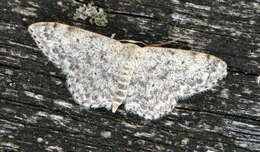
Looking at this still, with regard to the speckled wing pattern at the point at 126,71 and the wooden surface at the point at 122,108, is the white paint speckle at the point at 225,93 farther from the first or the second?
the speckled wing pattern at the point at 126,71

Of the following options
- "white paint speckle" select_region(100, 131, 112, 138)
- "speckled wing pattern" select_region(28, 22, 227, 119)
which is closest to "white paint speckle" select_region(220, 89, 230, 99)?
"speckled wing pattern" select_region(28, 22, 227, 119)

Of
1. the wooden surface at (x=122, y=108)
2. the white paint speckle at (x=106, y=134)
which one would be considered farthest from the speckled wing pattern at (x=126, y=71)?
the white paint speckle at (x=106, y=134)

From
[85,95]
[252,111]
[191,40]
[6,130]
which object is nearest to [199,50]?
[191,40]

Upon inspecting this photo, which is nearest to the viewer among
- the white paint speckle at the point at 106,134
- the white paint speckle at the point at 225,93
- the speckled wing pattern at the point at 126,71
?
the speckled wing pattern at the point at 126,71

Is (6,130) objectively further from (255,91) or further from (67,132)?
(255,91)

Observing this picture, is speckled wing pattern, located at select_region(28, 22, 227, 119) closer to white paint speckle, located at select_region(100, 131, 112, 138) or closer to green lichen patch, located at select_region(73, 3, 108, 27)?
green lichen patch, located at select_region(73, 3, 108, 27)

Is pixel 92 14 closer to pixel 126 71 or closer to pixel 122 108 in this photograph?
pixel 126 71

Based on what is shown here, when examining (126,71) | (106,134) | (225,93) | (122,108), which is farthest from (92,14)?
(225,93)
